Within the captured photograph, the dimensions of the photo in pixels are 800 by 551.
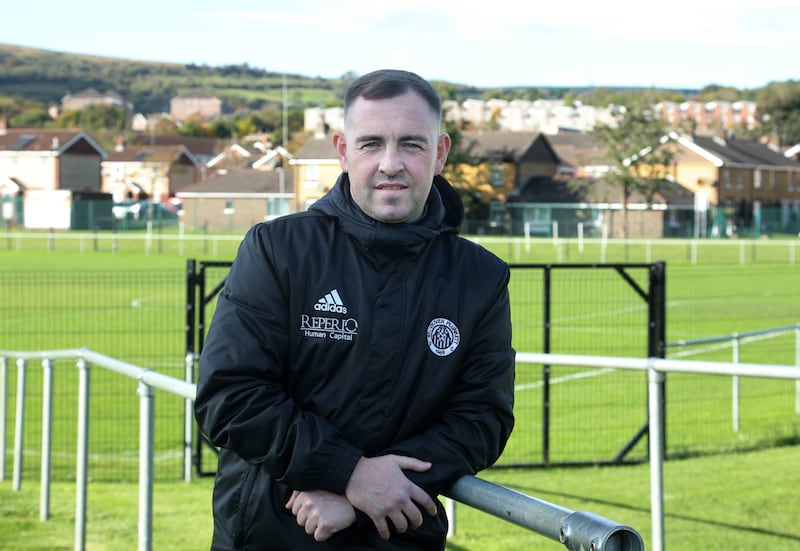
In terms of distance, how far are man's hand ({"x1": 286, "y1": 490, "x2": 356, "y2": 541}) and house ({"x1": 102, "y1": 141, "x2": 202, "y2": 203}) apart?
335 feet

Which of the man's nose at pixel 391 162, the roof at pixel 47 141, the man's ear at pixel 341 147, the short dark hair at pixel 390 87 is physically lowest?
the man's nose at pixel 391 162

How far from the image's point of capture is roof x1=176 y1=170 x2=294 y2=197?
83.8 meters

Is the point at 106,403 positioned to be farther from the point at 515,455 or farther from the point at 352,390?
the point at 352,390

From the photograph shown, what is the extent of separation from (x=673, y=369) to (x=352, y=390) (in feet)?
9.62

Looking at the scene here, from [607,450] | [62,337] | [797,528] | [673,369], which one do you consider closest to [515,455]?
[607,450]

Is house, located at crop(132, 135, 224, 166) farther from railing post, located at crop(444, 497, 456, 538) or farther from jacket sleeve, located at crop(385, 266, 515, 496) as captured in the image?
jacket sleeve, located at crop(385, 266, 515, 496)

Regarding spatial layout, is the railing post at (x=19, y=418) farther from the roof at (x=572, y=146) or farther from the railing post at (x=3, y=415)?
the roof at (x=572, y=146)

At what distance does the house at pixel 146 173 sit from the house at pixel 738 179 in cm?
4542

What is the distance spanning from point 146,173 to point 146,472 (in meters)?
106

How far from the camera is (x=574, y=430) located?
39.2ft

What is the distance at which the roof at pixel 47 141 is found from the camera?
9600cm

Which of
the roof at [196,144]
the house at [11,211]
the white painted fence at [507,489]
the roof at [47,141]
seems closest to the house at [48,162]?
the roof at [47,141]

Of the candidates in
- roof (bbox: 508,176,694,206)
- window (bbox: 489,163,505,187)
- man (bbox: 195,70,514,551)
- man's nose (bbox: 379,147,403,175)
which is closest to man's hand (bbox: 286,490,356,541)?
man (bbox: 195,70,514,551)

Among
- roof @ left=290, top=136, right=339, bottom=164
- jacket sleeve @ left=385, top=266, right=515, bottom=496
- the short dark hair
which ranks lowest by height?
jacket sleeve @ left=385, top=266, right=515, bottom=496
